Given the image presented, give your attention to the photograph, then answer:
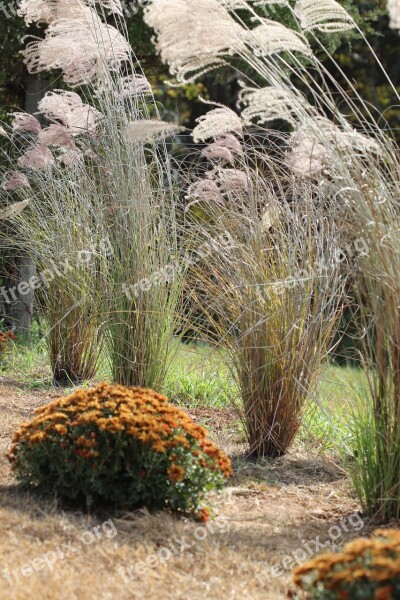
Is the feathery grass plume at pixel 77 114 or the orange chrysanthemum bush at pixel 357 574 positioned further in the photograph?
the feathery grass plume at pixel 77 114

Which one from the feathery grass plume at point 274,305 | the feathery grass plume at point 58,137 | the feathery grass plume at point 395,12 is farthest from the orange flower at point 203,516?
the feathery grass plume at point 58,137

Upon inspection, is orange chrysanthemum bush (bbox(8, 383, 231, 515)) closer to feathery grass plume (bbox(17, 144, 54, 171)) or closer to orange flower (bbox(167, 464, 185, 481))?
orange flower (bbox(167, 464, 185, 481))

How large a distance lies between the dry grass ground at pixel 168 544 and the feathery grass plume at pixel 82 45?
8.10 ft

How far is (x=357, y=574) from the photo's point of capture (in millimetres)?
2469

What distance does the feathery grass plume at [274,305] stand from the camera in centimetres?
448

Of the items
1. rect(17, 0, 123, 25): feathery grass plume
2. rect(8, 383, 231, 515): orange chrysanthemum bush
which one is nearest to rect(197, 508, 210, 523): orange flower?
rect(8, 383, 231, 515): orange chrysanthemum bush

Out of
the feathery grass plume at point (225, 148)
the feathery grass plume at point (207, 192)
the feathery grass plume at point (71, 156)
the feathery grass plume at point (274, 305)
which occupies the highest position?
the feathery grass plume at point (71, 156)

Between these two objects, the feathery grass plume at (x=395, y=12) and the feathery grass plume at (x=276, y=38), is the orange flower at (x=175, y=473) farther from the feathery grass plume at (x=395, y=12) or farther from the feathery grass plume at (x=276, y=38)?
the feathery grass plume at (x=395, y=12)

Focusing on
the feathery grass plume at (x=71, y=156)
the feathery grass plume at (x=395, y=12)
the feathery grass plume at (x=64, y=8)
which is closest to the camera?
the feathery grass plume at (x=395, y=12)

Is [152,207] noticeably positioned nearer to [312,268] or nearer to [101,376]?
[312,268]

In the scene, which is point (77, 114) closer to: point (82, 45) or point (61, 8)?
point (82, 45)

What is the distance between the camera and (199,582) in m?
2.95

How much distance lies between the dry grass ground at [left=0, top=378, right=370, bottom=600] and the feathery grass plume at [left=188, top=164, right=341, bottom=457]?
46cm

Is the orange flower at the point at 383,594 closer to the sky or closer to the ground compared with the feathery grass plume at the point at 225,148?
closer to the ground
